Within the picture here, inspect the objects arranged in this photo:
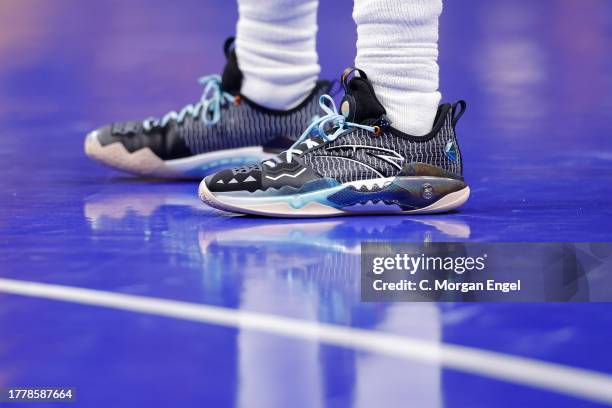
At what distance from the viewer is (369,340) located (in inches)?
42.2

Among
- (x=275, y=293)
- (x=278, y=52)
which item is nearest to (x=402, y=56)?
(x=278, y=52)

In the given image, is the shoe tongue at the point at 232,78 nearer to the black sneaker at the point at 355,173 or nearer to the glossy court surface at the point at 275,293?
the glossy court surface at the point at 275,293

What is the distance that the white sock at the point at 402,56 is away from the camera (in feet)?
5.44

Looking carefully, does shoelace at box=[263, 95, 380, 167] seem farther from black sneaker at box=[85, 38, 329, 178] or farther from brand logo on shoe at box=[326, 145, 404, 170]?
black sneaker at box=[85, 38, 329, 178]

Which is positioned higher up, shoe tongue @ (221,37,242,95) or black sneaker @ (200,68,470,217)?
shoe tongue @ (221,37,242,95)

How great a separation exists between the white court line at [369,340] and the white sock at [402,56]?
0.64m

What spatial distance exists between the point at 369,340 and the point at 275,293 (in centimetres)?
18

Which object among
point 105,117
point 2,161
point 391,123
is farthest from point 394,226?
point 105,117

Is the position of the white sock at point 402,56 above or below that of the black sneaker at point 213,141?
above

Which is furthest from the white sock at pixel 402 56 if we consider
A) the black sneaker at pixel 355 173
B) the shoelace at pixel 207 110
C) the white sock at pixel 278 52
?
the shoelace at pixel 207 110

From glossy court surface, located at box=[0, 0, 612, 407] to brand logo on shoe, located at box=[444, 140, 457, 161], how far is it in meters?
0.09

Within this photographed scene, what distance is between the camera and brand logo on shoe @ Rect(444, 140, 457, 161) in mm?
1719

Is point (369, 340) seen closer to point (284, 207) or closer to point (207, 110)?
point (284, 207)

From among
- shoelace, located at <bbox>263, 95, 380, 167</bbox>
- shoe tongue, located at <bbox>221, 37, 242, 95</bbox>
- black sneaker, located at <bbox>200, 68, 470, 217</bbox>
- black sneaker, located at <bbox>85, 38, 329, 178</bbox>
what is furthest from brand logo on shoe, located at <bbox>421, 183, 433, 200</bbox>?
shoe tongue, located at <bbox>221, 37, 242, 95</bbox>
